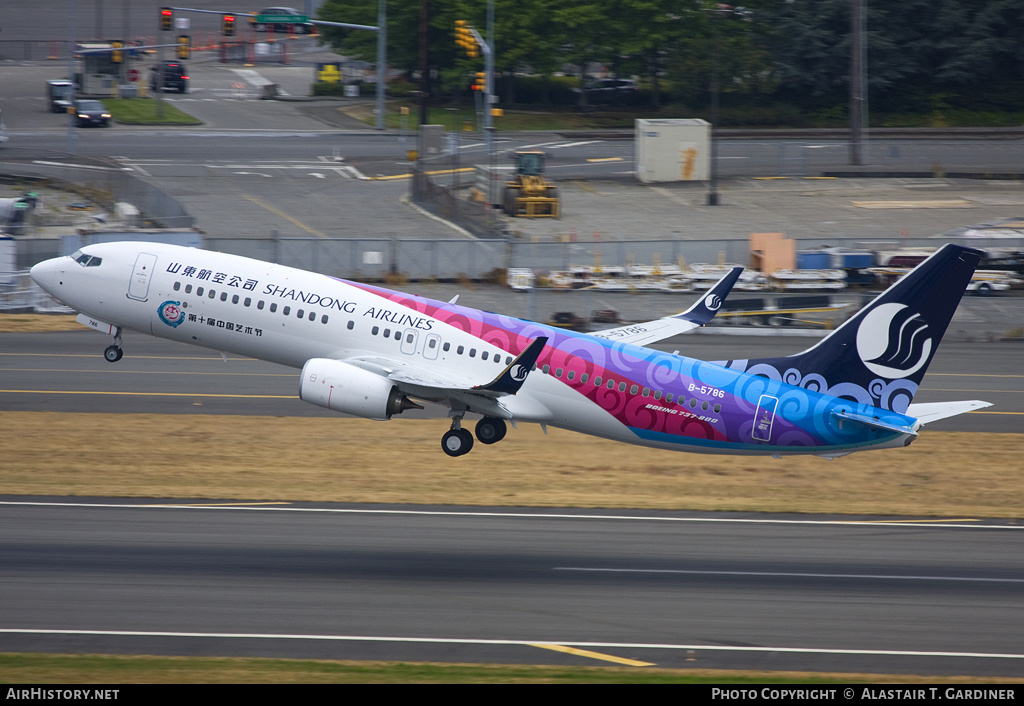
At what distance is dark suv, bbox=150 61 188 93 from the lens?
120 meters

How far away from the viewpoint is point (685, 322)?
1499 inches

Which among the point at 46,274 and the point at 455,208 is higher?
the point at 46,274

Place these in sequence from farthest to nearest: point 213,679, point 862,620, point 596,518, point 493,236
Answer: point 493,236
point 596,518
point 862,620
point 213,679

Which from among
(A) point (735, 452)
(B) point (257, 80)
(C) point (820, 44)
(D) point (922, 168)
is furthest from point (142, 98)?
(A) point (735, 452)

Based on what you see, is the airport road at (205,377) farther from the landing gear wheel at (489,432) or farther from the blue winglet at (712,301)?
the blue winglet at (712,301)

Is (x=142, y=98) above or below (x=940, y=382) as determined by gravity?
above

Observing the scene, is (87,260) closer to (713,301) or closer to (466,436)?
(466,436)

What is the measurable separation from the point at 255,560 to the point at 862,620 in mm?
14233

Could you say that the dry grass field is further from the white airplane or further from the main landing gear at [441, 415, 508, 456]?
the white airplane

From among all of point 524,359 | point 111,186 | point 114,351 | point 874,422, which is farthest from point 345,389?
point 111,186

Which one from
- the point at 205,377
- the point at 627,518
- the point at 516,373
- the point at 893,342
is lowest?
the point at 205,377

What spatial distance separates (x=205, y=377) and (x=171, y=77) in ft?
278

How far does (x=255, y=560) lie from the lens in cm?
2670

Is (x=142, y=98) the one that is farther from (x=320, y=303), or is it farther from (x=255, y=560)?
(x=255, y=560)
